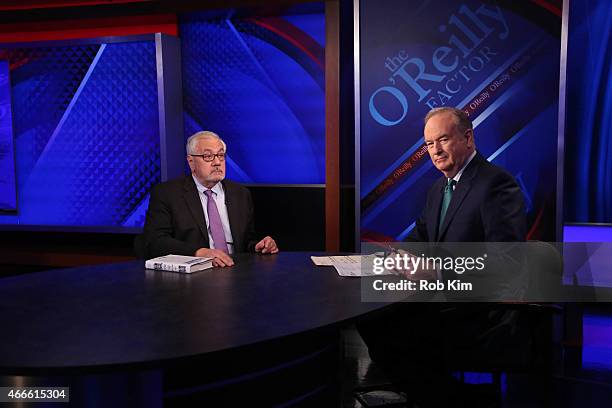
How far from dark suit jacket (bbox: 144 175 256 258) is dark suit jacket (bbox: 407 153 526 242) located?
3.64ft

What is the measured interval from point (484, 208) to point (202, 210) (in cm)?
148

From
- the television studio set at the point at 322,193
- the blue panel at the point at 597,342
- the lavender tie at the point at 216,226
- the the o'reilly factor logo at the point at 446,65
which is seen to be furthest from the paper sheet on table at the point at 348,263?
the blue panel at the point at 597,342

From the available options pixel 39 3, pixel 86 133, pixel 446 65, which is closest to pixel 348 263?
pixel 446 65

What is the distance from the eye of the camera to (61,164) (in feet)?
14.0

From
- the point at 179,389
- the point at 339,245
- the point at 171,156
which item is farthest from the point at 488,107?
the point at 179,389

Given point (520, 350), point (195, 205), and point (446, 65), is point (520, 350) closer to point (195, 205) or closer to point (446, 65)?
point (195, 205)

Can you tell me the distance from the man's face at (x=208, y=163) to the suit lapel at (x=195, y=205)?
81 millimetres

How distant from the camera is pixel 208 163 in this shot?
3.12 m

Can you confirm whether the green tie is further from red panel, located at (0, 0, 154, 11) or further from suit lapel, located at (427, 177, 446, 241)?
red panel, located at (0, 0, 154, 11)

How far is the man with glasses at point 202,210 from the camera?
307 cm

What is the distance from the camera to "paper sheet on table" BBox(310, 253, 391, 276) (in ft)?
7.92

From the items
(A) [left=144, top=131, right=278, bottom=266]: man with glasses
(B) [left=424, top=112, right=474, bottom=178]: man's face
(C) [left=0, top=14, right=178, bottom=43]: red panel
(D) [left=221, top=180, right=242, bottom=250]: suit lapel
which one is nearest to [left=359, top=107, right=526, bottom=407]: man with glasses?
(B) [left=424, top=112, right=474, bottom=178]: man's face

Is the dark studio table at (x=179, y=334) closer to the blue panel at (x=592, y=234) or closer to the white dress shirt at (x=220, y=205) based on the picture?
the white dress shirt at (x=220, y=205)

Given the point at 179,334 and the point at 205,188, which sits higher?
the point at 205,188
